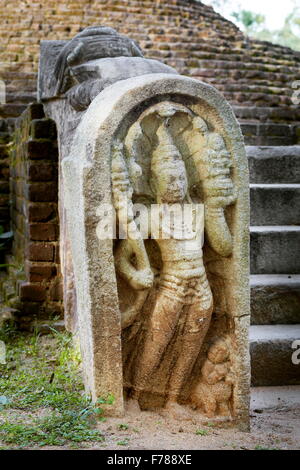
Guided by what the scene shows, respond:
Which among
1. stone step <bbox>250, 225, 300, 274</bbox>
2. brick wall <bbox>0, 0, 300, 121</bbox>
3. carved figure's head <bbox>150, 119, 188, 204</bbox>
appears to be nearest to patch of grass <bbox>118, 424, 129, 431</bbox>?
carved figure's head <bbox>150, 119, 188, 204</bbox>

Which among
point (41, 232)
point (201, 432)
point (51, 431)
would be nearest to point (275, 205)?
point (41, 232)

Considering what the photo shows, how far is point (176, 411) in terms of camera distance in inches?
117

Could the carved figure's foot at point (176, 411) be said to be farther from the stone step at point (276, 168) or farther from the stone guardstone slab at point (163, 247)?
the stone step at point (276, 168)

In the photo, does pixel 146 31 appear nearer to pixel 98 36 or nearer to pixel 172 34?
pixel 172 34

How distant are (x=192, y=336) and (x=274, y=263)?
1406mm

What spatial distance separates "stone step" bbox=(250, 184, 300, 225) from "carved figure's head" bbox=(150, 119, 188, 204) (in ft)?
5.40

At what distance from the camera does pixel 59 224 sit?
4.60 m

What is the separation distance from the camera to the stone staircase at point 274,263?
Answer: 3691 millimetres

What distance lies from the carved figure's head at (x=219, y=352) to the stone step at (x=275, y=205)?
1.56m

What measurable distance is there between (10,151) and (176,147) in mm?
3628

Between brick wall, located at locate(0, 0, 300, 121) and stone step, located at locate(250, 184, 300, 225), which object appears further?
brick wall, located at locate(0, 0, 300, 121)

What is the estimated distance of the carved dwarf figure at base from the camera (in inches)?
117

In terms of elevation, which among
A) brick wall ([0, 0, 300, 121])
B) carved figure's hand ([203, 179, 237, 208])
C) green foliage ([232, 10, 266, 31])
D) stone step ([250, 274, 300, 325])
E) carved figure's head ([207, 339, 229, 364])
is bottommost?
carved figure's head ([207, 339, 229, 364])

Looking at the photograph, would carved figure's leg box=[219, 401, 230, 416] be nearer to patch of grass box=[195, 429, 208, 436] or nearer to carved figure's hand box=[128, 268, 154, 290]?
patch of grass box=[195, 429, 208, 436]
